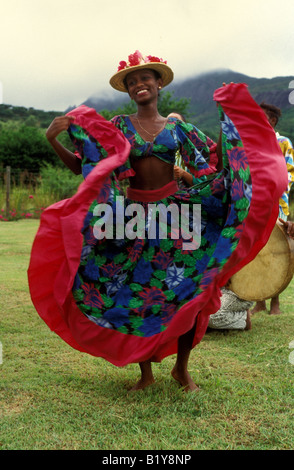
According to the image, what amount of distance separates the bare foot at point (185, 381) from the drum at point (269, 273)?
1.43 meters

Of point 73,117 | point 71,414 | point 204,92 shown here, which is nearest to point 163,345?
point 71,414

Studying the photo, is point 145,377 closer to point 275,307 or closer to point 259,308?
point 275,307

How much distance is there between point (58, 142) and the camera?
9.23ft

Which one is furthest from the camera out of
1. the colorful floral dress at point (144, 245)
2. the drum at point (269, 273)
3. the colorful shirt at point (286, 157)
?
the colorful shirt at point (286, 157)

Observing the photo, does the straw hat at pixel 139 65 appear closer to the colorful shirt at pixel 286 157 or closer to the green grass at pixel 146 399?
the green grass at pixel 146 399

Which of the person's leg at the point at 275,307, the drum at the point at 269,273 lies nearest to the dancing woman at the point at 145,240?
the drum at the point at 269,273

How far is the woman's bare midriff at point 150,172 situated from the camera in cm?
303

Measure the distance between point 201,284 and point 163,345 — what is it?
0.43m

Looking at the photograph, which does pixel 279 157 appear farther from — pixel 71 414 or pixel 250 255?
pixel 71 414

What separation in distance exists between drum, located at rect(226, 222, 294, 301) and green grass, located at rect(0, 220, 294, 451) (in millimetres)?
357

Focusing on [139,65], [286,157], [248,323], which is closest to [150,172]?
[139,65]

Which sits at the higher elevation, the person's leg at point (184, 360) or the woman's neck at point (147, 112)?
the woman's neck at point (147, 112)

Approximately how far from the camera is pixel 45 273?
2.79 metres

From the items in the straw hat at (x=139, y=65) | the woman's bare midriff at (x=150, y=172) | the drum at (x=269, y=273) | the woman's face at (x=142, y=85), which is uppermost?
the straw hat at (x=139, y=65)
